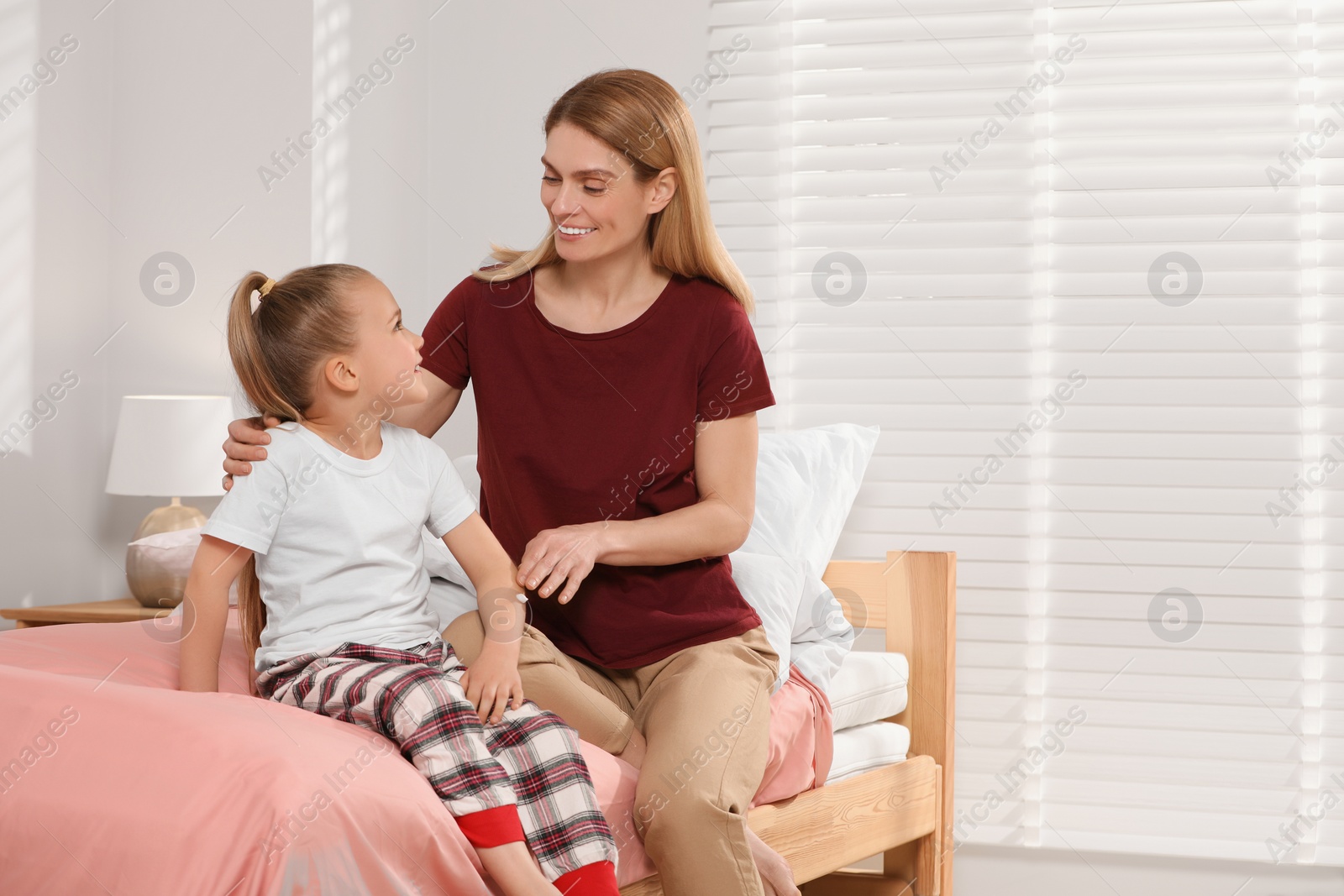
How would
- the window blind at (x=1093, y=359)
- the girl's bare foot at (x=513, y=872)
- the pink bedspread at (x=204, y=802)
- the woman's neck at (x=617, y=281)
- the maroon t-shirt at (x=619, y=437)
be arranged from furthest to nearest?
the window blind at (x=1093, y=359), the woman's neck at (x=617, y=281), the maroon t-shirt at (x=619, y=437), the girl's bare foot at (x=513, y=872), the pink bedspread at (x=204, y=802)

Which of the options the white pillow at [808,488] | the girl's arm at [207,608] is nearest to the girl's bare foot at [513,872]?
the girl's arm at [207,608]

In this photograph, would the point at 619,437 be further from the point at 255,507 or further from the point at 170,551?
the point at 170,551

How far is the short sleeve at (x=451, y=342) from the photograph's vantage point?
5.13 feet

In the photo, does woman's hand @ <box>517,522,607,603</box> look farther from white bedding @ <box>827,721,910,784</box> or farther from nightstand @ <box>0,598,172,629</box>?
nightstand @ <box>0,598,172,629</box>

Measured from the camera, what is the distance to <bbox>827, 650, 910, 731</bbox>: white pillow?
183 cm

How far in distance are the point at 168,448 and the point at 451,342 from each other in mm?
1085

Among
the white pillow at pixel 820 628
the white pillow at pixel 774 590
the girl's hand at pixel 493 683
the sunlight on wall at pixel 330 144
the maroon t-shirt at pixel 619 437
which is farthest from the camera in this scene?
the sunlight on wall at pixel 330 144

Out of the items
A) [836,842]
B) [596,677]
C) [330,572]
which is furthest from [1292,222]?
[330,572]

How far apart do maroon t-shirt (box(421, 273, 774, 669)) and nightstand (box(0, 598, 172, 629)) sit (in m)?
1.07

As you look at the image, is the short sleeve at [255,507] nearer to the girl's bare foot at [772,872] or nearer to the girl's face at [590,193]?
the girl's face at [590,193]

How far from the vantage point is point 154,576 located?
2.31 m

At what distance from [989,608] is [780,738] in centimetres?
97

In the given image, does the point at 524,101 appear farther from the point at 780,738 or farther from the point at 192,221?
the point at 780,738

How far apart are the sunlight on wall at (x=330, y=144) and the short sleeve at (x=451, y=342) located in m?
1.06
